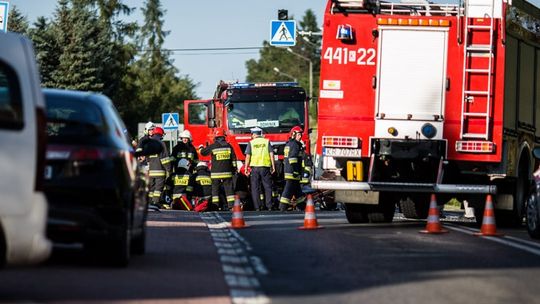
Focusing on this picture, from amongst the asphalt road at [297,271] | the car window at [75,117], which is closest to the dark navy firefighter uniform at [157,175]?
the asphalt road at [297,271]

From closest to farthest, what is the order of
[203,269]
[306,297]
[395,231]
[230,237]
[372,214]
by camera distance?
[306,297] → [203,269] → [230,237] → [395,231] → [372,214]

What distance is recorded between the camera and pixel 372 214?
74.2 ft

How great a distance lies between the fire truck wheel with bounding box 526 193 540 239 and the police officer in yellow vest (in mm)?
11670

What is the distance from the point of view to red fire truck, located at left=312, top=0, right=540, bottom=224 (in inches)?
815

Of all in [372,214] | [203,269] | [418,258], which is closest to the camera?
[203,269]

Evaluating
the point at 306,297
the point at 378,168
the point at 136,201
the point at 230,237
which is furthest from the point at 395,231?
the point at 306,297

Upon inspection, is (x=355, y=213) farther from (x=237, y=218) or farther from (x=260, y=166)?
(x=260, y=166)

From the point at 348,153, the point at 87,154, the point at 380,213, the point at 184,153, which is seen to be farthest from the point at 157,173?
the point at 87,154

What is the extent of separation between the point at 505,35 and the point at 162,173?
1147 cm

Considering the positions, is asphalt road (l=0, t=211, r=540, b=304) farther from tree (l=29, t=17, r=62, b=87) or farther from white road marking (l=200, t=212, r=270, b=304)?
tree (l=29, t=17, r=62, b=87)

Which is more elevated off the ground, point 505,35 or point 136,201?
point 505,35

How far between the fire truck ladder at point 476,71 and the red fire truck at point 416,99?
14mm

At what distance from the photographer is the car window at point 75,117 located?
40.9ft

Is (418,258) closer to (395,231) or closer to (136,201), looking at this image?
(136,201)
